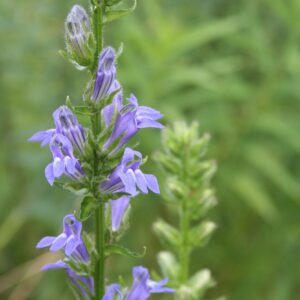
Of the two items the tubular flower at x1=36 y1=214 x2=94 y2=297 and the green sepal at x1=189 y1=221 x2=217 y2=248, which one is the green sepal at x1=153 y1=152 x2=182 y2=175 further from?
the tubular flower at x1=36 y1=214 x2=94 y2=297

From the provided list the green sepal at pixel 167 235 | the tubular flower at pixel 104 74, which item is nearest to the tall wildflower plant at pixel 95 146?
the tubular flower at pixel 104 74

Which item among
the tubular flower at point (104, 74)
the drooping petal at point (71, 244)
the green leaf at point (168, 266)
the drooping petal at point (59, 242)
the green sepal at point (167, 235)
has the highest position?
the tubular flower at point (104, 74)

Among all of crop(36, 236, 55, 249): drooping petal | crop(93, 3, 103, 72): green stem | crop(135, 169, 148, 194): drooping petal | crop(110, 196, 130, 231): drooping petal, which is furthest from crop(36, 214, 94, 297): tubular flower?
crop(93, 3, 103, 72): green stem

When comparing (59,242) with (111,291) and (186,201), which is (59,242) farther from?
(186,201)

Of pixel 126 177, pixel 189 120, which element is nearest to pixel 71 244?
pixel 126 177

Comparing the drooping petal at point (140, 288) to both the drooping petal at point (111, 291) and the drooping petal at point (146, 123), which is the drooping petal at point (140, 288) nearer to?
the drooping petal at point (111, 291)
